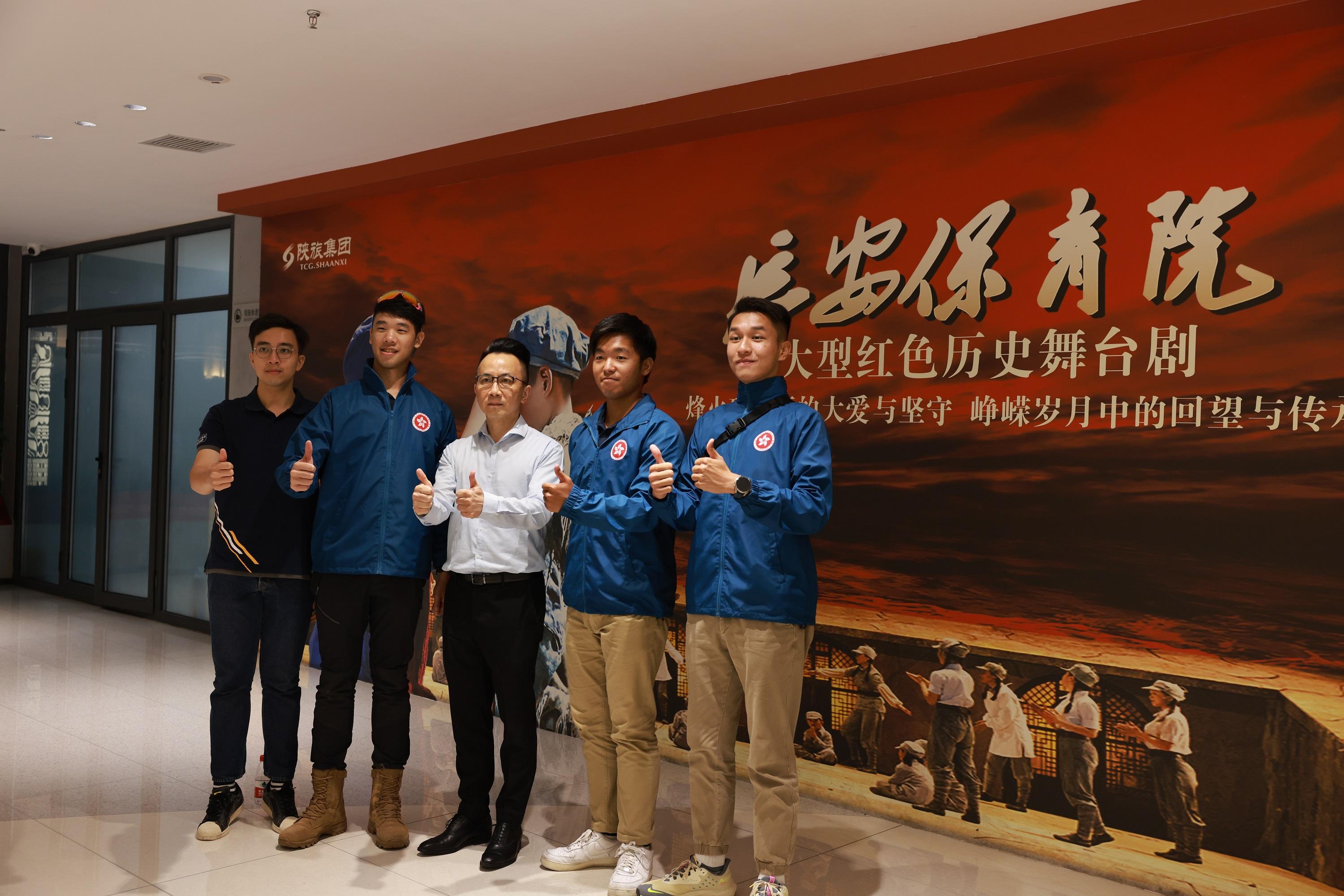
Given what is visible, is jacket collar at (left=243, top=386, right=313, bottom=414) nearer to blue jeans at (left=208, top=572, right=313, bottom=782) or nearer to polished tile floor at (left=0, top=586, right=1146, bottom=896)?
blue jeans at (left=208, top=572, right=313, bottom=782)

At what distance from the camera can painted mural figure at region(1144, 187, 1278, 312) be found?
307 cm

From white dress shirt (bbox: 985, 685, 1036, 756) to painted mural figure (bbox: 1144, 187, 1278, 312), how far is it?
4.57 feet

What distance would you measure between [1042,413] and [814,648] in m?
1.23

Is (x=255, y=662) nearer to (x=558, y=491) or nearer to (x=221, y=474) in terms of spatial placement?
(x=221, y=474)

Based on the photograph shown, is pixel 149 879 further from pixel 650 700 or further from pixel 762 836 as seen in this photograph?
pixel 762 836

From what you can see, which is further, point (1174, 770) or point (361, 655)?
point (361, 655)

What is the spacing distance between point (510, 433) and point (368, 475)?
0.47 metres

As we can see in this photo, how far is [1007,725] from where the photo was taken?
3.45 m

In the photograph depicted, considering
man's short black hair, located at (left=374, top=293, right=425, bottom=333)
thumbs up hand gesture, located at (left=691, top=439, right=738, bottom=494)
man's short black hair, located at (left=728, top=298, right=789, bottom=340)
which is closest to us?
thumbs up hand gesture, located at (left=691, top=439, right=738, bottom=494)

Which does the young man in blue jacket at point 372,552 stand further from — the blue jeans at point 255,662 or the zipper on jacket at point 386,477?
the blue jeans at point 255,662

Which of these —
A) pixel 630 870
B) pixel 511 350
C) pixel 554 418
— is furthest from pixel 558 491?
pixel 554 418

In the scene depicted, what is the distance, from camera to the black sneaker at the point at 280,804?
3.36 meters

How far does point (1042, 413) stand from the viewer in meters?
3.43

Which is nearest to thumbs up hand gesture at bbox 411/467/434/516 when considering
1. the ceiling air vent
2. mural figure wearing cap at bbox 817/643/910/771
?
mural figure wearing cap at bbox 817/643/910/771
